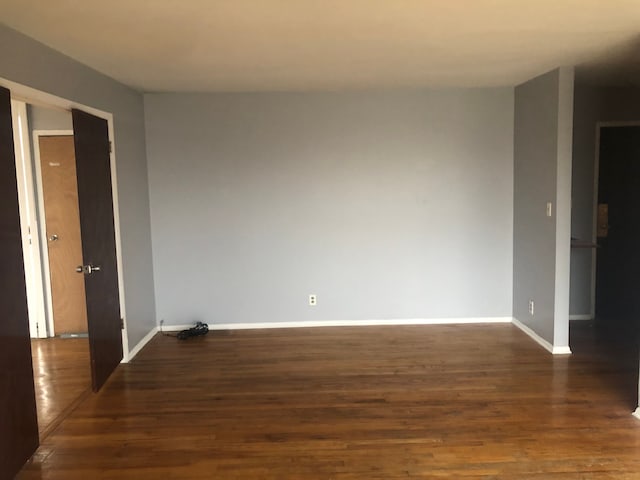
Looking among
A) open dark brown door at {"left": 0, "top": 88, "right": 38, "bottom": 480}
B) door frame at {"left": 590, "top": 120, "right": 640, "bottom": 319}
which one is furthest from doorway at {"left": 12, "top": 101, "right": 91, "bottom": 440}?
door frame at {"left": 590, "top": 120, "right": 640, "bottom": 319}

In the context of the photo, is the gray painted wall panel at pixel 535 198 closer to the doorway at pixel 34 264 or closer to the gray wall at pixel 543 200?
the gray wall at pixel 543 200

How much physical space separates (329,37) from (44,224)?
353cm

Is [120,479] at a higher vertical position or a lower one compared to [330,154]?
lower

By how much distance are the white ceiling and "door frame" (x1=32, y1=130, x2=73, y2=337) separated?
117 centimetres

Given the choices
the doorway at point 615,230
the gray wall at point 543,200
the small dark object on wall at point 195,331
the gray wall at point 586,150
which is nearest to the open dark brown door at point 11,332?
the small dark object on wall at point 195,331

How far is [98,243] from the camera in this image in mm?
3789

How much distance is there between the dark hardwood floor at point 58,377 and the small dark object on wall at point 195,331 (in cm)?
85

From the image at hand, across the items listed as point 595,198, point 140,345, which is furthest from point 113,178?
point 595,198

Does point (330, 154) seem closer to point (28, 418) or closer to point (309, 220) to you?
point (309, 220)

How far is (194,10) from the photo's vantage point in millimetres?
2484

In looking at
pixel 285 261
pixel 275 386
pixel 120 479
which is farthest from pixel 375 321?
pixel 120 479

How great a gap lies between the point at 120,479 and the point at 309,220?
3008 millimetres

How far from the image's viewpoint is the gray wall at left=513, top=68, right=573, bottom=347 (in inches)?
160

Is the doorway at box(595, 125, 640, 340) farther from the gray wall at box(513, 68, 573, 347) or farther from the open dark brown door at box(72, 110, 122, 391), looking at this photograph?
the open dark brown door at box(72, 110, 122, 391)
